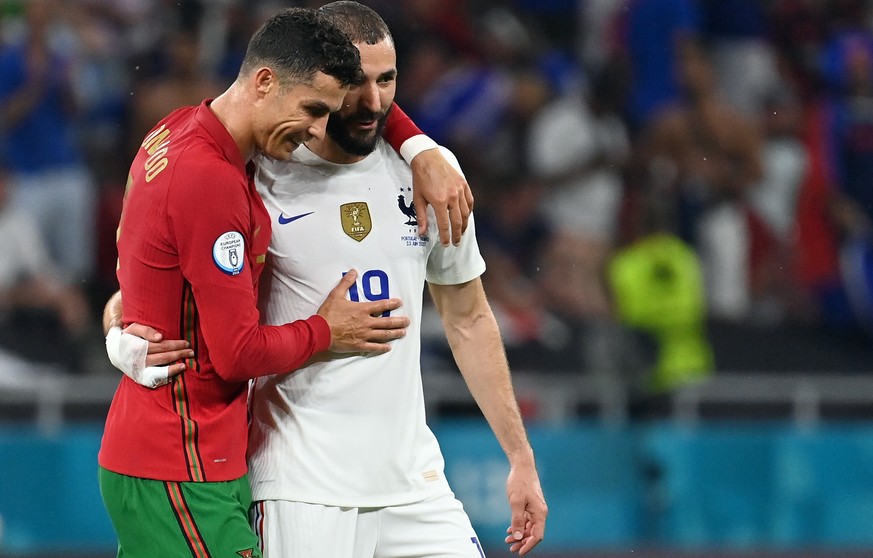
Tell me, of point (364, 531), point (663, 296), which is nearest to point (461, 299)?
point (364, 531)

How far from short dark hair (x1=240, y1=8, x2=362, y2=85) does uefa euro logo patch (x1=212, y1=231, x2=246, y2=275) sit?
0.40m

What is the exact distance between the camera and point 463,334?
3.67 metres

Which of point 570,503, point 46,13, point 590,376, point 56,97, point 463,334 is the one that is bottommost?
point 570,503

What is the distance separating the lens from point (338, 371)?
11.0 ft

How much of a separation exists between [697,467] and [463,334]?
4361 mm

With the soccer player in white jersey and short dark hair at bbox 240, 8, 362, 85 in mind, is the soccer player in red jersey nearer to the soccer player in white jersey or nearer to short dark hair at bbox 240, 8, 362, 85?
short dark hair at bbox 240, 8, 362, 85

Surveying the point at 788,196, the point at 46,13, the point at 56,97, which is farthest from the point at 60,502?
the point at 788,196

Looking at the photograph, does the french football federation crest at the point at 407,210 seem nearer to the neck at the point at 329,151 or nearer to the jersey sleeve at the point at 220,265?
the neck at the point at 329,151

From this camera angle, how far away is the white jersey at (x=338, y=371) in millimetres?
3330

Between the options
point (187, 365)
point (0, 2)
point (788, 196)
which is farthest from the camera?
point (788, 196)

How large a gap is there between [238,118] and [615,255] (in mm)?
5711

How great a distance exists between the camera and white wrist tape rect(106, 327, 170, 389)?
311cm

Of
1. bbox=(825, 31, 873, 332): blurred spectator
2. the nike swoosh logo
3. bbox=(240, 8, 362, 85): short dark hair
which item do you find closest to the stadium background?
bbox=(825, 31, 873, 332): blurred spectator

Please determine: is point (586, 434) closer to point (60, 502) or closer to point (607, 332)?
point (607, 332)
